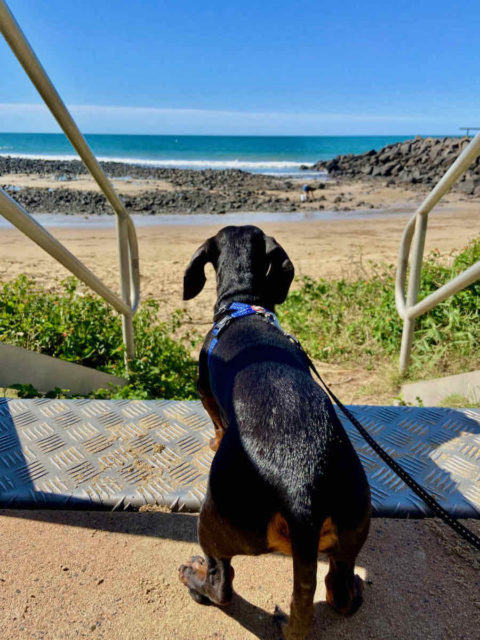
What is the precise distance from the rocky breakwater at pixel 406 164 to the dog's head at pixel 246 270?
2322 centimetres

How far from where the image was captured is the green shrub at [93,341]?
416cm

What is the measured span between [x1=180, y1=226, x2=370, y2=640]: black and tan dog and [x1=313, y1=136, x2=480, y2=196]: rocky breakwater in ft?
80.5

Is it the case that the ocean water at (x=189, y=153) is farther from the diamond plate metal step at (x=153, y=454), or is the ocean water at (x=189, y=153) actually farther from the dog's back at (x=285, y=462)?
the dog's back at (x=285, y=462)

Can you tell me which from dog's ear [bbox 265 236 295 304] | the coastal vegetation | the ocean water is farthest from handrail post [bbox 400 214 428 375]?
the ocean water

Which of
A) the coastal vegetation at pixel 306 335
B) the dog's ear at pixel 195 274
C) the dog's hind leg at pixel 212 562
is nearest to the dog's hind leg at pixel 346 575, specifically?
the dog's hind leg at pixel 212 562

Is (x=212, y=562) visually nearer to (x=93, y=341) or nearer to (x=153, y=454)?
(x=153, y=454)

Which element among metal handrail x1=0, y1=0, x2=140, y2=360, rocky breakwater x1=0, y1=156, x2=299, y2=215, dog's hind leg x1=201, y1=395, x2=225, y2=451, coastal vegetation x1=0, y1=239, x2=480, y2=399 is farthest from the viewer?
rocky breakwater x1=0, y1=156, x2=299, y2=215

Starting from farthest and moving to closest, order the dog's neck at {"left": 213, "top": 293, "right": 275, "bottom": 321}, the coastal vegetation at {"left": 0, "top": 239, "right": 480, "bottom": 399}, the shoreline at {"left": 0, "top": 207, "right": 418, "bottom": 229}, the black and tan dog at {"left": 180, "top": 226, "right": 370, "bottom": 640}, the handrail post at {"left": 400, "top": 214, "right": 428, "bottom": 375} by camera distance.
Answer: the shoreline at {"left": 0, "top": 207, "right": 418, "bottom": 229} → the coastal vegetation at {"left": 0, "top": 239, "right": 480, "bottom": 399} → the handrail post at {"left": 400, "top": 214, "right": 428, "bottom": 375} → the dog's neck at {"left": 213, "top": 293, "right": 275, "bottom": 321} → the black and tan dog at {"left": 180, "top": 226, "right": 370, "bottom": 640}

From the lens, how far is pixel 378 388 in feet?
13.9

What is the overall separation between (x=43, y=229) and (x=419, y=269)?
287cm

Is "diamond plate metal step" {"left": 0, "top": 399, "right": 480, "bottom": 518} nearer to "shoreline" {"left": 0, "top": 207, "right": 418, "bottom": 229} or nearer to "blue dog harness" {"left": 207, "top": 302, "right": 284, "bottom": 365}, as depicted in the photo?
"blue dog harness" {"left": 207, "top": 302, "right": 284, "bottom": 365}

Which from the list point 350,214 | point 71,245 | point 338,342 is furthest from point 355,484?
point 350,214

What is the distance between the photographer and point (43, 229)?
96.0 inches

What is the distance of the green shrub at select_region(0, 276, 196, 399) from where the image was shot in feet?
13.7
